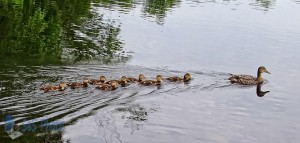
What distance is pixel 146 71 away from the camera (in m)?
16.2

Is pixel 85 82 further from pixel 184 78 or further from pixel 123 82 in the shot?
pixel 184 78

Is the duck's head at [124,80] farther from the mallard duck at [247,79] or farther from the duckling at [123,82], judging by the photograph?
the mallard duck at [247,79]

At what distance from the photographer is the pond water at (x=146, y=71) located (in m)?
11.4

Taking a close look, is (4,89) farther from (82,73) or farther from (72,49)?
(72,49)

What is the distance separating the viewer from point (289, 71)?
1836cm

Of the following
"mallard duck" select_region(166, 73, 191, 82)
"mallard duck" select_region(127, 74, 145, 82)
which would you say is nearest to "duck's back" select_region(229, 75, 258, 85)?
"mallard duck" select_region(166, 73, 191, 82)

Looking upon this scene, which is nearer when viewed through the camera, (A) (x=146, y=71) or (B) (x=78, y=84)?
(B) (x=78, y=84)

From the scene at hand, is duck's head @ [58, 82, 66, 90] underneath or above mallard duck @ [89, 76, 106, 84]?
underneath

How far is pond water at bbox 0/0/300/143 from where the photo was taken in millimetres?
11367

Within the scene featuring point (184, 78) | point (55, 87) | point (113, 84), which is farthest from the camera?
point (184, 78)

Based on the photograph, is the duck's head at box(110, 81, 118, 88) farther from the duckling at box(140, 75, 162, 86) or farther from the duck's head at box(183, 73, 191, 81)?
the duck's head at box(183, 73, 191, 81)

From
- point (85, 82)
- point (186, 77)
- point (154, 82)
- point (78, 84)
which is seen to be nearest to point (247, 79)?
point (186, 77)

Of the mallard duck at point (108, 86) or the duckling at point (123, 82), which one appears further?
the duckling at point (123, 82)

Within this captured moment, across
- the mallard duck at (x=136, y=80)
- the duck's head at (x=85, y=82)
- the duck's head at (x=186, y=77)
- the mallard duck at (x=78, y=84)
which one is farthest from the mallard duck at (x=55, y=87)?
the duck's head at (x=186, y=77)
